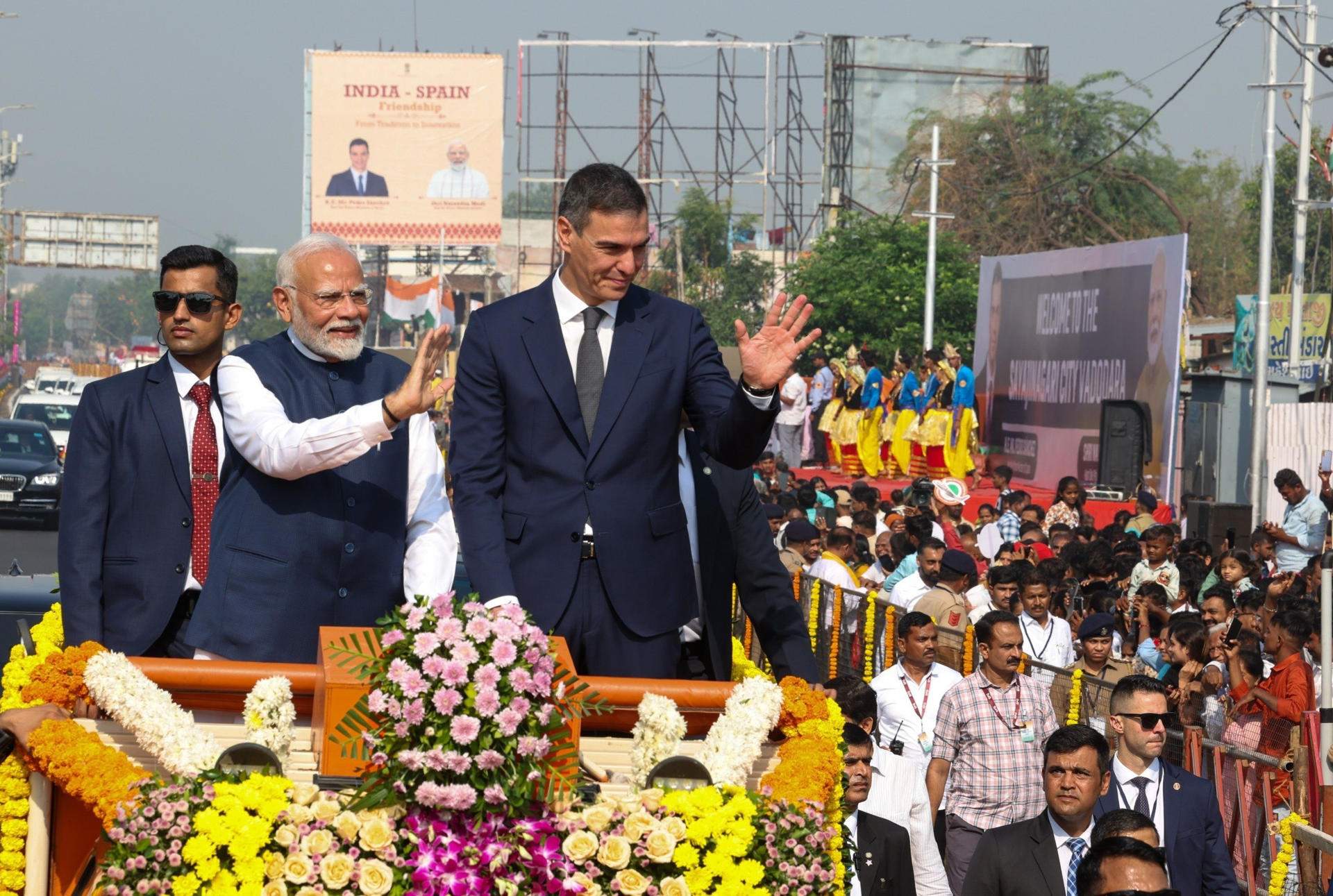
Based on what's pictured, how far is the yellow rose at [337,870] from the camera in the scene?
3773 mm

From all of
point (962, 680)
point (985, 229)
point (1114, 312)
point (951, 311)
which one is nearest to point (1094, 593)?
point (962, 680)

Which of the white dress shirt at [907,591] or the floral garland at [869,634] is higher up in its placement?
the white dress shirt at [907,591]

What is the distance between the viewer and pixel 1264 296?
74.7ft

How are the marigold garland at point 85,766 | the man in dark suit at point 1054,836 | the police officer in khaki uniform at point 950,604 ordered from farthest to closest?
the police officer in khaki uniform at point 950,604 → the man in dark suit at point 1054,836 → the marigold garland at point 85,766

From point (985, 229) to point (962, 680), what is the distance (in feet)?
138

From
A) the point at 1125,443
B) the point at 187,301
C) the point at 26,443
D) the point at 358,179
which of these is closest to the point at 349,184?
the point at 358,179

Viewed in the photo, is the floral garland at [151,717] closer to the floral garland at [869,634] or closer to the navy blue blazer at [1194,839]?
the navy blue blazer at [1194,839]

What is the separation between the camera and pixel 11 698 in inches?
180

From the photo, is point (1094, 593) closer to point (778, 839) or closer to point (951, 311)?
point (778, 839)

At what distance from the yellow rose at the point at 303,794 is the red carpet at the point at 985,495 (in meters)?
15.0

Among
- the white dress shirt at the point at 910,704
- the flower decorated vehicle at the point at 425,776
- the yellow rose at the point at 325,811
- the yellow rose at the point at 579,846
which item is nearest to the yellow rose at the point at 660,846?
the flower decorated vehicle at the point at 425,776

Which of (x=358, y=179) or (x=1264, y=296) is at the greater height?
(x=358, y=179)

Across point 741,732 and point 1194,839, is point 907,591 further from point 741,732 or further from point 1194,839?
point 741,732

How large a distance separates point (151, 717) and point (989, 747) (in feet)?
15.1
